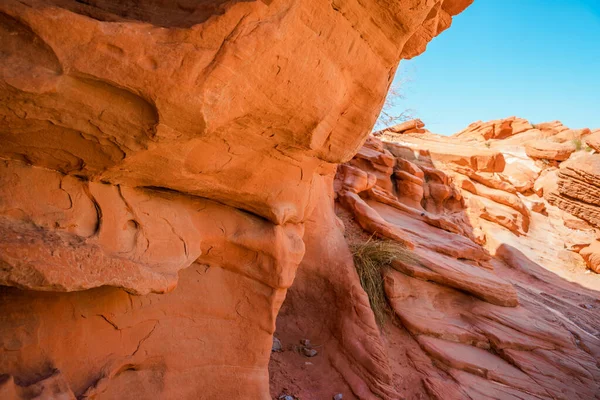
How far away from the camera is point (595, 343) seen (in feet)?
17.4

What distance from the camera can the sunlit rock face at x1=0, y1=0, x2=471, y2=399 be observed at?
5.08 ft

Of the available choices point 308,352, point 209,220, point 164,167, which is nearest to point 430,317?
point 308,352

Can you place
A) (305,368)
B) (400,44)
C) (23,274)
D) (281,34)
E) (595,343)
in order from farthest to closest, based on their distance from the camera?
(595,343) < (305,368) < (400,44) < (281,34) < (23,274)

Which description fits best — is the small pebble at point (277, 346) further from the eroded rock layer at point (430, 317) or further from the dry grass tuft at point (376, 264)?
the dry grass tuft at point (376, 264)

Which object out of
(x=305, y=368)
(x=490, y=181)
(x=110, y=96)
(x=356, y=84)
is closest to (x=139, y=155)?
(x=110, y=96)

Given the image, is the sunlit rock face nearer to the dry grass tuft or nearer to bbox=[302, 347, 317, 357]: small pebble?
bbox=[302, 347, 317, 357]: small pebble

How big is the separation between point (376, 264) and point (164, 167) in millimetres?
3871

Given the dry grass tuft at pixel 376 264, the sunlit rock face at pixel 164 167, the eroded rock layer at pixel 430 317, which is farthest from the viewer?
the dry grass tuft at pixel 376 264

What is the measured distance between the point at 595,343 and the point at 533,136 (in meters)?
18.6

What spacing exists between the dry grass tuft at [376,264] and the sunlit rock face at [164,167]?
2177 millimetres

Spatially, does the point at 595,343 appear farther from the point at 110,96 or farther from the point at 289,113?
the point at 110,96

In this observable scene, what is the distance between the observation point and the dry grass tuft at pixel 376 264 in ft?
16.1

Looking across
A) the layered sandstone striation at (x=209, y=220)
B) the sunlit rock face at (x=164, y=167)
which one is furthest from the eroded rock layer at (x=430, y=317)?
the sunlit rock face at (x=164, y=167)

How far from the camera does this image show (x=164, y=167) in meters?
2.18
